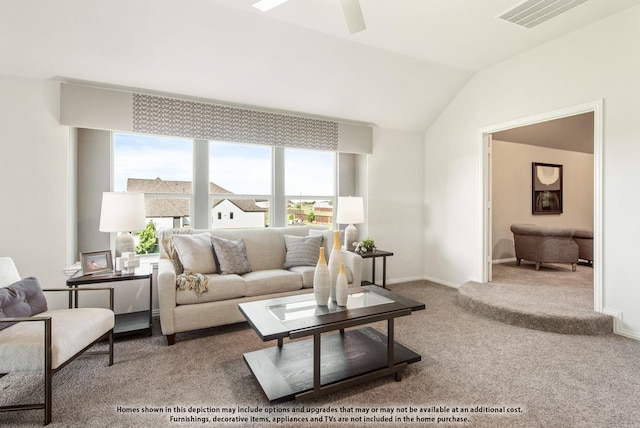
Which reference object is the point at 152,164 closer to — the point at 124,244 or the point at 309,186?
the point at 124,244

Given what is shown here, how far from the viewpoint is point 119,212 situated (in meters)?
2.95

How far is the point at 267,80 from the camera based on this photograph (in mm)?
3674

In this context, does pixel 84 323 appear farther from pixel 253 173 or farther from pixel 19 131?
pixel 253 173

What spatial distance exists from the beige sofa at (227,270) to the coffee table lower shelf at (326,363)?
0.76 metres

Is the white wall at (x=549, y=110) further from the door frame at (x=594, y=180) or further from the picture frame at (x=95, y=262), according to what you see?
the picture frame at (x=95, y=262)

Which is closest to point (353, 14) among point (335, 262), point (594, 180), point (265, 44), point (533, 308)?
point (265, 44)

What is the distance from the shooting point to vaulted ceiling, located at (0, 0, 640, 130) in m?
2.73

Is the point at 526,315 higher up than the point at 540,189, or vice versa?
the point at 540,189

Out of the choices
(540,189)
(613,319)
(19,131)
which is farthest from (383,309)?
(540,189)

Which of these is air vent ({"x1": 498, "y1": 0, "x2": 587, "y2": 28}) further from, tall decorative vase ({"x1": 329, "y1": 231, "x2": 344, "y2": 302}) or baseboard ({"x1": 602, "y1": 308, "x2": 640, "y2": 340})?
baseboard ({"x1": 602, "y1": 308, "x2": 640, "y2": 340})

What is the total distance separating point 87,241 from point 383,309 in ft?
10.7

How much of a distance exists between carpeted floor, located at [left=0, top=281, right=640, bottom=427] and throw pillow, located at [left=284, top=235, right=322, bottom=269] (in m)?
1.05

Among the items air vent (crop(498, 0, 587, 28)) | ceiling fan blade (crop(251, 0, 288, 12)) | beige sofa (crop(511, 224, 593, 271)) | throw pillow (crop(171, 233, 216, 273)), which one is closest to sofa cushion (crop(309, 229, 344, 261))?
throw pillow (crop(171, 233, 216, 273))

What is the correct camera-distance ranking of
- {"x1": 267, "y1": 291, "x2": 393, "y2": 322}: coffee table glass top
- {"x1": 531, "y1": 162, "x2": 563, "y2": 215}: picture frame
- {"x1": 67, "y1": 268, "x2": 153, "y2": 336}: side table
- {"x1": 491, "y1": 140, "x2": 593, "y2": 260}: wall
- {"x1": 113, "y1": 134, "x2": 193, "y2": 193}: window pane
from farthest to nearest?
{"x1": 531, "y1": 162, "x2": 563, "y2": 215}: picture frame < {"x1": 491, "y1": 140, "x2": 593, "y2": 260}: wall < {"x1": 113, "y1": 134, "x2": 193, "y2": 193}: window pane < {"x1": 67, "y1": 268, "x2": 153, "y2": 336}: side table < {"x1": 267, "y1": 291, "x2": 393, "y2": 322}: coffee table glass top
